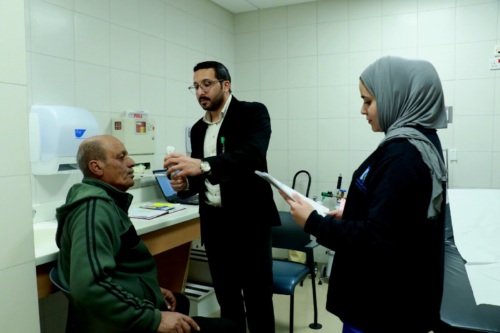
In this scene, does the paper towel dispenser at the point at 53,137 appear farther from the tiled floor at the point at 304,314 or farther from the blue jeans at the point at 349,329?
the blue jeans at the point at 349,329

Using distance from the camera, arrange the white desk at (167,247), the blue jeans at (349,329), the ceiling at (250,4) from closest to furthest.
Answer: the blue jeans at (349,329) → the white desk at (167,247) → the ceiling at (250,4)

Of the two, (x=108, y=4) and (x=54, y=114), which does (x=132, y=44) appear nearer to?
(x=108, y=4)

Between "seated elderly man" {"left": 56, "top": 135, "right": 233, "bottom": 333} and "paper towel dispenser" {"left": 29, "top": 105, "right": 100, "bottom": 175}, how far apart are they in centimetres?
78

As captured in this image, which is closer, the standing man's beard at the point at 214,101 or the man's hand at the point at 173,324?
the man's hand at the point at 173,324

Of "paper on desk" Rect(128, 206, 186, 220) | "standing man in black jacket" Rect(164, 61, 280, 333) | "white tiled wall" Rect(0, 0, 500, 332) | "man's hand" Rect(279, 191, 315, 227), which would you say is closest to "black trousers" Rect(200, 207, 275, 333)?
"standing man in black jacket" Rect(164, 61, 280, 333)

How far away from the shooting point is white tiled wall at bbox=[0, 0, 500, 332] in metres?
2.43

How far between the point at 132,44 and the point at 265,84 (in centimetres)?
160

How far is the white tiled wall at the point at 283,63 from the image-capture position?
2.43 meters

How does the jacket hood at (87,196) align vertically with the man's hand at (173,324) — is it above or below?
above

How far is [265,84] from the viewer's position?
4102mm

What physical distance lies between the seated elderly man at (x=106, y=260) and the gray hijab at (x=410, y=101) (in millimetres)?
956

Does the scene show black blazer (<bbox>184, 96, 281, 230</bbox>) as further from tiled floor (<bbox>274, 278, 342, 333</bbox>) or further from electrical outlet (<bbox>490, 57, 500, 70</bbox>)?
electrical outlet (<bbox>490, 57, 500, 70</bbox>)

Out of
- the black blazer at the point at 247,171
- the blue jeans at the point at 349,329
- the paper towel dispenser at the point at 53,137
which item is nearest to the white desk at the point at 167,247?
the black blazer at the point at 247,171

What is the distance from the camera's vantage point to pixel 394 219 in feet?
3.44
